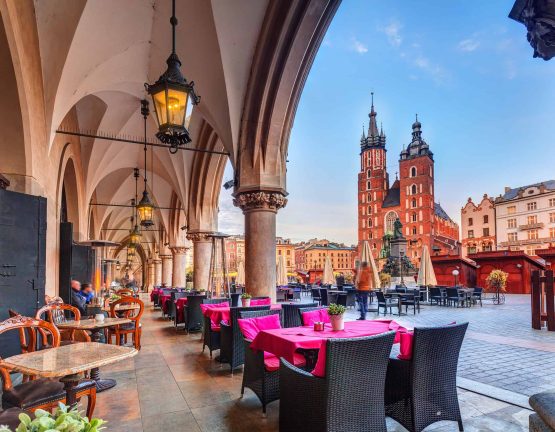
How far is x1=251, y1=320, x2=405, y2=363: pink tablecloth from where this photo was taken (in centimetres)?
330

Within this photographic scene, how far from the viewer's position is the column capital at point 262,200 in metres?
6.96

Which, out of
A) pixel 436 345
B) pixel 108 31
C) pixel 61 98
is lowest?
pixel 436 345

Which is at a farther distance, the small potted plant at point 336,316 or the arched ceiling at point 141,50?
the arched ceiling at point 141,50

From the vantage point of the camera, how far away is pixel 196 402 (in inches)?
148

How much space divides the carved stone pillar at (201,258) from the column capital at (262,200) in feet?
17.4

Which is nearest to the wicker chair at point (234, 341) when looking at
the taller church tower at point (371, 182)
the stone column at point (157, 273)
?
the stone column at point (157, 273)

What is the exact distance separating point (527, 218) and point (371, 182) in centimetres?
3501

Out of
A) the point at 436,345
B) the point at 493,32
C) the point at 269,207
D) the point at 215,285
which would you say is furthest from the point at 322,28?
the point at 493,32

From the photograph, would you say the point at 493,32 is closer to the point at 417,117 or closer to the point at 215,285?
the point at 215,285

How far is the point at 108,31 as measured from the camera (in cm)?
704

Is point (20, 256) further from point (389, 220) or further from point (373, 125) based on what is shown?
point (373, 125)

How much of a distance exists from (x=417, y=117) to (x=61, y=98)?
247 ft

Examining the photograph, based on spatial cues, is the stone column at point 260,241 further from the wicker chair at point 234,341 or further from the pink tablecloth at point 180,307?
the pink tablecloth at point 180,307

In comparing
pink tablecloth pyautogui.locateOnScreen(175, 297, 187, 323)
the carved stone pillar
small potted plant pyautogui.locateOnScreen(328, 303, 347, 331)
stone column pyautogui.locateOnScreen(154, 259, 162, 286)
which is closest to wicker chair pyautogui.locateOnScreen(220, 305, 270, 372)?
small potted plant pyautogui.locateOnScreen(328, 303, 347, 331)
